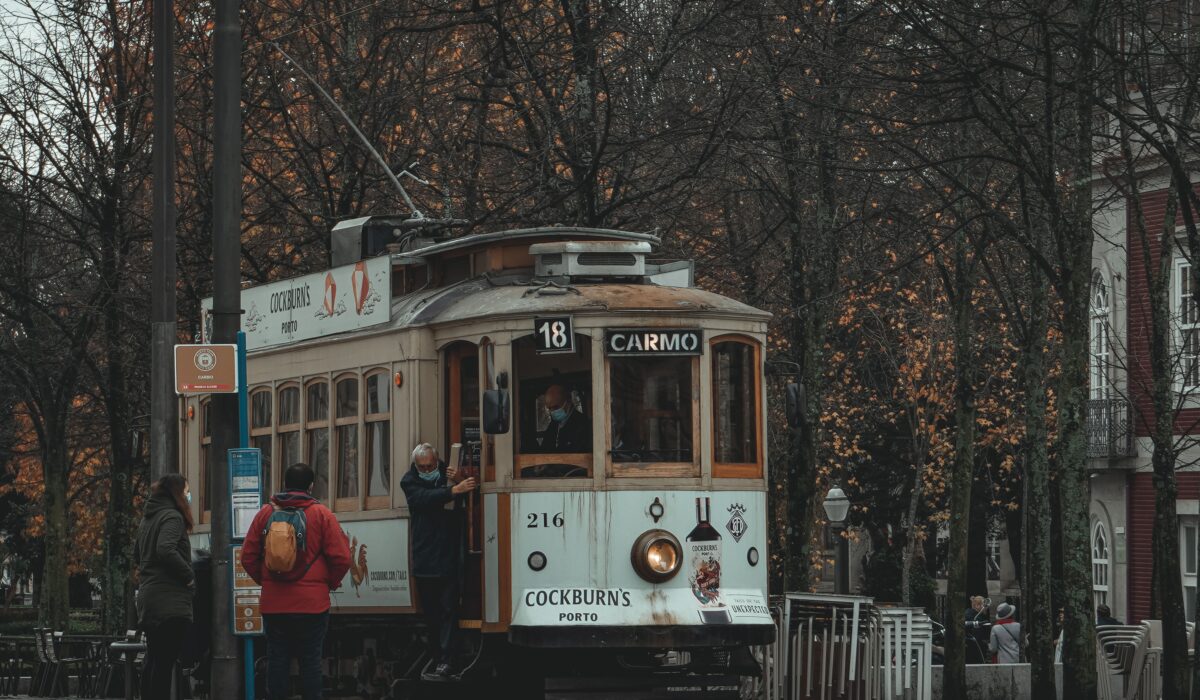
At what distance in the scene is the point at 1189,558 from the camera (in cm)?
3119

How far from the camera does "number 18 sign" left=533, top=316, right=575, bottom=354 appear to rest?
13.7m

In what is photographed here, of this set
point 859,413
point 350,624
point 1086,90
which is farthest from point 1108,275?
point 350,624

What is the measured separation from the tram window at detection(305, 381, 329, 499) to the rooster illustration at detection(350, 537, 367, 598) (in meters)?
0.69

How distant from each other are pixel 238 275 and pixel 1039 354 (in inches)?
372

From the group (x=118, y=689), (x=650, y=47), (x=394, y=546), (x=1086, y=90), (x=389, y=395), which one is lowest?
(x=118, y=689)

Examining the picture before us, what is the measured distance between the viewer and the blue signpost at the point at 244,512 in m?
13.5

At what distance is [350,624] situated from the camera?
49.7ft

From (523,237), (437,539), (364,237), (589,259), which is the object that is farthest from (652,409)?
(364,237)

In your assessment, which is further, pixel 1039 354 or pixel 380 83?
pixel 380 83

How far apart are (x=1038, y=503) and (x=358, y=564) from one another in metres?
8.62

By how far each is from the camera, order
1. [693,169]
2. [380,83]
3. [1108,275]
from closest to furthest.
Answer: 1. [693,169]
2. [380,83]
3. [1108,275]

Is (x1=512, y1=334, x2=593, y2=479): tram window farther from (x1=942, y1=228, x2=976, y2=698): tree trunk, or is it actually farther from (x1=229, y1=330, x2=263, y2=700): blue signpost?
(x1=942, y1=228, x2=976, y2=698): tree trunk

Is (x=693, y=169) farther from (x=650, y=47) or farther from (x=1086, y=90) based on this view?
(x=1086, y=90)

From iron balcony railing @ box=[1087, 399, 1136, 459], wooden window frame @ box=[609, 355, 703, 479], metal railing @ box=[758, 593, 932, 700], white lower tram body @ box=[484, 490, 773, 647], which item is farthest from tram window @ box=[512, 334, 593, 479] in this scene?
iron balcony railing @ box=[1087, 399, 1136, 459]
